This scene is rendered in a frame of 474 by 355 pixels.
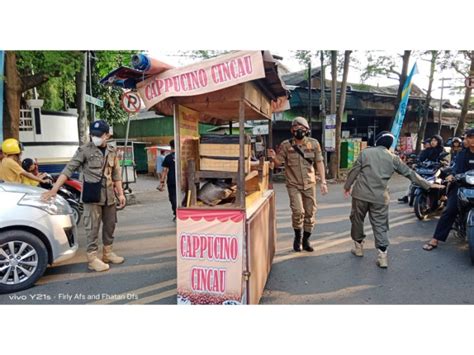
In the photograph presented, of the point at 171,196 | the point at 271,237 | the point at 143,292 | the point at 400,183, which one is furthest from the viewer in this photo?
the point at 400,183

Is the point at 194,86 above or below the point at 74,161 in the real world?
above

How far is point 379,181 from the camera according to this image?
3.90 meters

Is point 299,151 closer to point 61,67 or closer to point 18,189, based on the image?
point 18,189

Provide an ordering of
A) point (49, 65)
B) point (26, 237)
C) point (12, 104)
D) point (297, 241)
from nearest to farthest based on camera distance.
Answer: point (26, 237), point (297, 241), point (49, 65), point (12, 104)

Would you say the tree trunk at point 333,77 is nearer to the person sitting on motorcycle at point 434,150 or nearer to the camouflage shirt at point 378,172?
the person sitting on motorcycle at point 434,150

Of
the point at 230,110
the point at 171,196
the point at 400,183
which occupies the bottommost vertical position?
the point at 400,183

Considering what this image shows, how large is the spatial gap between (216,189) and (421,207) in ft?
14.9

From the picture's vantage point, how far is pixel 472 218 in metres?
3.83

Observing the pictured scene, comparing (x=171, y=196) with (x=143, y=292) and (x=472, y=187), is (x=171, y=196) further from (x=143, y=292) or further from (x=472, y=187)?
(x=472, y=187)

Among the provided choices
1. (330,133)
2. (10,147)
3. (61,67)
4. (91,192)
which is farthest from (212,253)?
(330,133)

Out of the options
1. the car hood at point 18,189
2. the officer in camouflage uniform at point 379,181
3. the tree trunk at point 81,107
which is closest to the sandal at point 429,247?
the officer in camouflage uniform at point 379,181

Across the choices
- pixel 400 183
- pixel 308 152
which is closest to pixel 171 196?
pixel 308 152

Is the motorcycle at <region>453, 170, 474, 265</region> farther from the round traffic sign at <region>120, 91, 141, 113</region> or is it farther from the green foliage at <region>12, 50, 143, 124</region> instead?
the round traffic sign at <region>120, 91, 141, 113</region>
